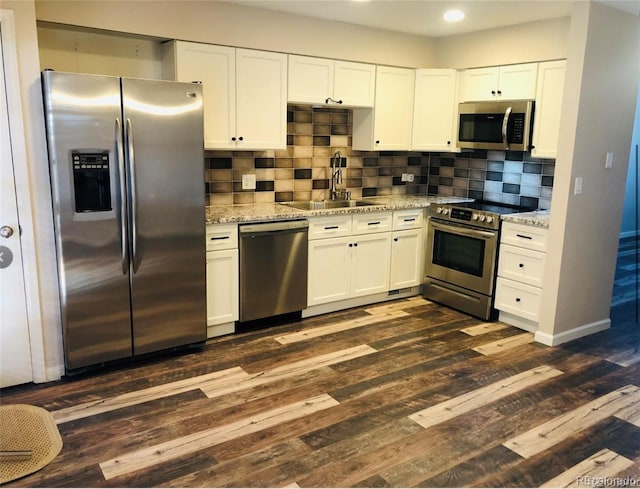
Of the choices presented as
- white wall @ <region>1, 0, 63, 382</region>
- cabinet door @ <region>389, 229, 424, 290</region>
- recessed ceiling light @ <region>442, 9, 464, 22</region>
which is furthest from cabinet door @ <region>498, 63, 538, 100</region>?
white wall @ <region>1, 0, 63, 382</region>

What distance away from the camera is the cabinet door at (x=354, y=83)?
447cm

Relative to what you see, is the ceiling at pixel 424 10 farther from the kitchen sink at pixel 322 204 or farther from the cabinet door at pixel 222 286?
the cabinet door at pixel 222 286

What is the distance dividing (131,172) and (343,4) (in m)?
1.99

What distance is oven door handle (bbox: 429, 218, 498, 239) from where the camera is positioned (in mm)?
4348

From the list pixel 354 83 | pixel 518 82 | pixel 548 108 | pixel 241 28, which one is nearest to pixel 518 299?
pixel 548 108

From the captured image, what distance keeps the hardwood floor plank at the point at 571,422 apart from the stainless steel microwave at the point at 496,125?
80.8 inches

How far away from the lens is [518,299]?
4.23m

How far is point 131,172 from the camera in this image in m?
3.17

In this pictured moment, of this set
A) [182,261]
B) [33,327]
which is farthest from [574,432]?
[33,327]

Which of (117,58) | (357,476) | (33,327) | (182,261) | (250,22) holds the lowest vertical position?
(357,476)

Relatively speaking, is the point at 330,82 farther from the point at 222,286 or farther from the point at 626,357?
the point at 626,357

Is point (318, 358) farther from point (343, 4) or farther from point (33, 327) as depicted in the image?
point (343, 4)

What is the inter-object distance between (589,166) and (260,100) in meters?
2.52

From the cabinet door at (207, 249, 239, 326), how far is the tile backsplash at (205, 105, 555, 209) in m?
0.68
